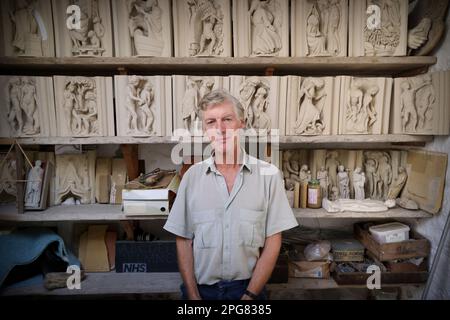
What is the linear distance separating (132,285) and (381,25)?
217 centimetres

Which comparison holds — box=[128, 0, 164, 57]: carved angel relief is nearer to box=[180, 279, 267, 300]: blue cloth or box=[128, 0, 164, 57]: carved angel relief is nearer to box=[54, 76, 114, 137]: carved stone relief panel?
box=[54, 76, 114, 137]: carved stone relief panel

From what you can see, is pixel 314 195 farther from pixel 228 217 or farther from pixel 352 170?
pixel 228 217

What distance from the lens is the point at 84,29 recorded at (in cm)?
150

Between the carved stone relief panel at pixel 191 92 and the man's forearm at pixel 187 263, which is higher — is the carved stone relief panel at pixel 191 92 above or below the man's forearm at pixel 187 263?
above

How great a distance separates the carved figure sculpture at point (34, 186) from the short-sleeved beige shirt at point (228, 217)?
946 millimetres

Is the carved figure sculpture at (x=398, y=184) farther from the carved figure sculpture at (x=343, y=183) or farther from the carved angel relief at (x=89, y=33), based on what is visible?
the carved angel relief at (x=89, y=33)

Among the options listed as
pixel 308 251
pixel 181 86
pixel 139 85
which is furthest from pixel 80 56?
pixel 308 251

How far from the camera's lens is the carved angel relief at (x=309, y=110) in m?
1.55

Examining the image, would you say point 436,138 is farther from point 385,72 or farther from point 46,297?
point 46,297

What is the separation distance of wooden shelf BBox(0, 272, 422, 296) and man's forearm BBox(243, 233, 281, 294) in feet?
1.70

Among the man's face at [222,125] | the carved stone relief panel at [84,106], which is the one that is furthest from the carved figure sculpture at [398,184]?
the carved stone relief panel at [84,106]

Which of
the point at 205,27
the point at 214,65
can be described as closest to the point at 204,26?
the point at 205,27

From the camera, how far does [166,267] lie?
172 cm

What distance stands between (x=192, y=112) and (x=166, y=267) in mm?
1025
